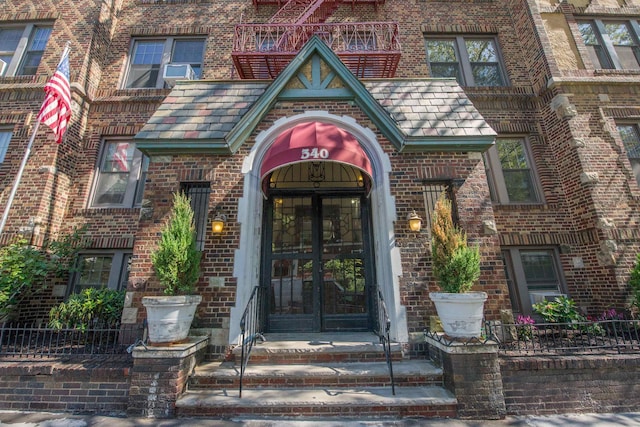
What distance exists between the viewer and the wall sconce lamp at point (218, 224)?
5664 mm

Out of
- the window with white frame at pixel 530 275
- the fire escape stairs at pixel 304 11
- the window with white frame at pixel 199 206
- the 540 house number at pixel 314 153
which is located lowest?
the window with white frame at pixel 530 275

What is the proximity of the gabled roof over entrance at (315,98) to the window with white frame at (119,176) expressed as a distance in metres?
2.99

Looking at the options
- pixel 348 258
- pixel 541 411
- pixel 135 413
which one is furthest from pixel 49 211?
pixel 541 411

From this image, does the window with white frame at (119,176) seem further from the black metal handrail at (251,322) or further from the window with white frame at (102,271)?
the black metal handrail at (251,322)

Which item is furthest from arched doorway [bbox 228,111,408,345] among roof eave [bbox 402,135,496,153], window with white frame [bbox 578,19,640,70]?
window with white frame [bbox 578,19,640,70]

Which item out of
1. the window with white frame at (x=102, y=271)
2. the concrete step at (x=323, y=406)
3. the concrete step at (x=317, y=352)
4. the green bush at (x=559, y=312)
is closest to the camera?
the concrete step at (x=323, y=406)

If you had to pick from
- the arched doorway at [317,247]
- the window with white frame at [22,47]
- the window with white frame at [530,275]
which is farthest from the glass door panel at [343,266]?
the window with white frame at [22,47]

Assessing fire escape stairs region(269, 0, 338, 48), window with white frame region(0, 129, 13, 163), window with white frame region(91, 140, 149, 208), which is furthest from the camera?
fire escape stairs region(269, 0, 338, 48)

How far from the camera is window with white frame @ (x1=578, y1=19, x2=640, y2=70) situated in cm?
930

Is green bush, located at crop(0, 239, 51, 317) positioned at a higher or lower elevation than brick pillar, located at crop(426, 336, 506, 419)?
higher

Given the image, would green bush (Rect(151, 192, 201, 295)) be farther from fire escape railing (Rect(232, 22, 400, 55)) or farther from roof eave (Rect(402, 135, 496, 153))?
fire escape railing (Rect(232, 22, 400, 55))

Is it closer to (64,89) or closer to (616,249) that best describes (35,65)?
(64,89)

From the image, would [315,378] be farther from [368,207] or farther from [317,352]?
[368,207]

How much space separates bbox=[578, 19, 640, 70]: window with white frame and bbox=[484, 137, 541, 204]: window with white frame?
12.7 feet
